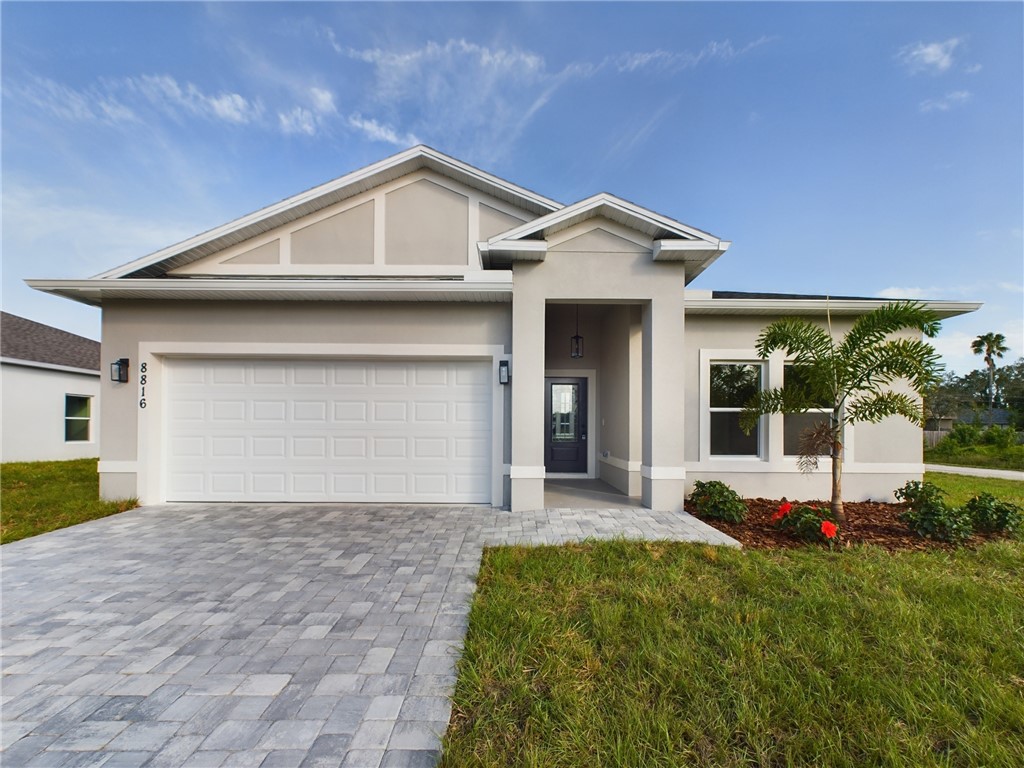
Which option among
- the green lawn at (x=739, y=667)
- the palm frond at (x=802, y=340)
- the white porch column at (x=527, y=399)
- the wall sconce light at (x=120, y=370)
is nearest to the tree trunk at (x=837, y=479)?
the palm frond at (x=802, y=340)

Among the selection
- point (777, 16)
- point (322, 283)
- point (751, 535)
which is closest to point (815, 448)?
point (751, 535)

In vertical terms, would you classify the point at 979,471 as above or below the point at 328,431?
below

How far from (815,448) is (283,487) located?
8.19 meters

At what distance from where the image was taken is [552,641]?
290cm

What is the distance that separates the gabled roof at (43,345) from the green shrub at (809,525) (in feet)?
62.1

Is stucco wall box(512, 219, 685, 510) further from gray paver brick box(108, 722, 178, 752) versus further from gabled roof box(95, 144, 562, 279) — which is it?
gray paver brick box(108, 722, 178, 752)

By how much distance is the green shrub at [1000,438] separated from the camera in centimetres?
1702

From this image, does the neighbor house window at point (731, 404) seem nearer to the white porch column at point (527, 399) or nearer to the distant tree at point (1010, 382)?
the white porch column at point (527, 399)

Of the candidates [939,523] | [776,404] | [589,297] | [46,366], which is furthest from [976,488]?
[46,366]

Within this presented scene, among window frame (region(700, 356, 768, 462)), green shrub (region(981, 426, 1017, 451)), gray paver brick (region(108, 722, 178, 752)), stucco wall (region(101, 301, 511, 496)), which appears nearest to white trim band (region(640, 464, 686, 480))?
window frame (region(700, 356, 768, 462))

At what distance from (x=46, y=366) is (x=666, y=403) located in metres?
17.5

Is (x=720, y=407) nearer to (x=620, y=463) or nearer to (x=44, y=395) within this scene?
(x=620, y=463)

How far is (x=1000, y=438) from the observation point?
17.2 m

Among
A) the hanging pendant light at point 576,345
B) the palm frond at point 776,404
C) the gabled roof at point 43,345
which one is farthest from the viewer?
the gabled roof at point 43,345
